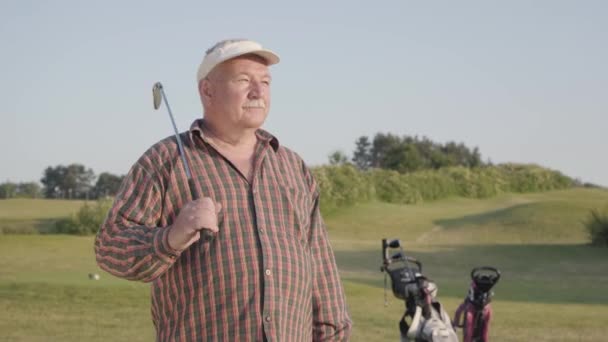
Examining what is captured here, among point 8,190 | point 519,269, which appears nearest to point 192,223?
point 519,269

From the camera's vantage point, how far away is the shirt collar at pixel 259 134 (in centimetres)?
321

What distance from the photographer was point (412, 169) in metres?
53.6

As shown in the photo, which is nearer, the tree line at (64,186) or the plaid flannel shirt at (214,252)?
the plaid flannel shirt at (214,252)

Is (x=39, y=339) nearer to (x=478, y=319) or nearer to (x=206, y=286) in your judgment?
(x=478, y=319)

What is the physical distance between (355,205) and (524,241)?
9369 mm

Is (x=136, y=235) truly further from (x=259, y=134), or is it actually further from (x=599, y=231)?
(x=599, y=231)

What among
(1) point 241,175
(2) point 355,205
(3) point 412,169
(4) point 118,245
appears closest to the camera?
(4) point 118,245

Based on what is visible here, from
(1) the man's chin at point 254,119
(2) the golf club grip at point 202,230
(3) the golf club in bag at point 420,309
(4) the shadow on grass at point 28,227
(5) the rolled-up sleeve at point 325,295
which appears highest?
(1) the man's chin at point 254,119

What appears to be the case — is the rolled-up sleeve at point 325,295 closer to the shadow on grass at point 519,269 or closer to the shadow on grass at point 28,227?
the shadow on grass at point 519,269

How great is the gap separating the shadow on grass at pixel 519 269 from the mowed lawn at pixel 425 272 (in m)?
0.02

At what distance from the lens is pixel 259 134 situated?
336 centimetres

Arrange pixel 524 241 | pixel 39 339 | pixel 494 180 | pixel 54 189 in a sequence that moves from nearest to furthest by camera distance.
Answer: pixel 39 339 < pixel 524 241 < pixel 494 180 < pixel 54 189

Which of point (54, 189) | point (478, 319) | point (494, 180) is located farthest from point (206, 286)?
point (54, 189)

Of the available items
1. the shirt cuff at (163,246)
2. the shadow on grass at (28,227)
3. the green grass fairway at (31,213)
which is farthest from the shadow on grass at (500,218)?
the shirt cuff at (163,246)
